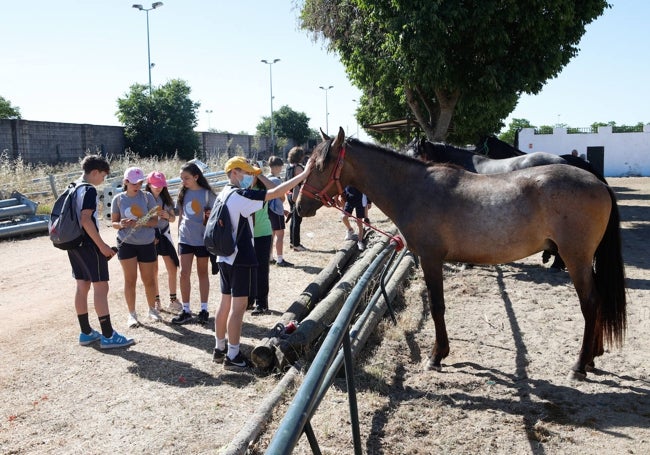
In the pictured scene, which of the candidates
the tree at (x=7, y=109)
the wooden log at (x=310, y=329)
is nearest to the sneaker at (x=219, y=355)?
the wooden log at (x=310, y=329)

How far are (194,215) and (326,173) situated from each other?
211 cm

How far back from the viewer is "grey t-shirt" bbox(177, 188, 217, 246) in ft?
20.2

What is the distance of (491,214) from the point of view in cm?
458

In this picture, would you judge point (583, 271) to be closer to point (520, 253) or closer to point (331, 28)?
point (520, 253)

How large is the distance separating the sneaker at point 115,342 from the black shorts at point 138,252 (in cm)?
94

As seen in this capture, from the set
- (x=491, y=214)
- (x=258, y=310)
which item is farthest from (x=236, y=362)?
(x=491, y=214)

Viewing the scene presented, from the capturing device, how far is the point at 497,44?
1249 cm

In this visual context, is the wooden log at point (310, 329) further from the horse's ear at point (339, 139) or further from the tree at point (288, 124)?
the tree at point (288, 124)

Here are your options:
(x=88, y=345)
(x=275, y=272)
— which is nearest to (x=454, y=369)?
(x=88, y=345)

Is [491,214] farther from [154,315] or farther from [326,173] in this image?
[154,315]

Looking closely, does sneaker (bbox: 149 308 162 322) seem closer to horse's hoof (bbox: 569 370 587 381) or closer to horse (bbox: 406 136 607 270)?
horse (bbox: 406 136 607 270)

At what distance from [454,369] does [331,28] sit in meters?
14.6

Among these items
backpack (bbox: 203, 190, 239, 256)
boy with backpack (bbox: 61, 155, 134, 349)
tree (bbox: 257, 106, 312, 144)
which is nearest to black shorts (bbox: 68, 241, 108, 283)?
boy with backpack (bbox: 61, 155, 134, 349)

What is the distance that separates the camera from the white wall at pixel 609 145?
40.5 meters
